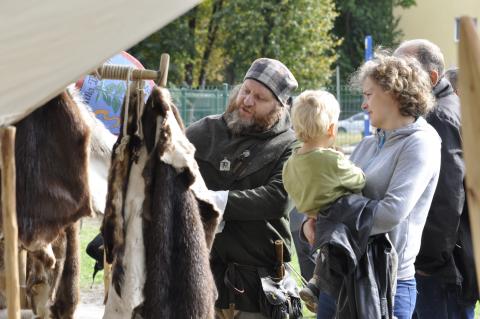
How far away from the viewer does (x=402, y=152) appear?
3.30 meters

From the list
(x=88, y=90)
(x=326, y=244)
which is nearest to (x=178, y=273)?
(x=326, y=244)

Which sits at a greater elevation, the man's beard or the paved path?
the man's beard

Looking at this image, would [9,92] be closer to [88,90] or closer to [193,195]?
[193,195]

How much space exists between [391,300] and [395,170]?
483mm

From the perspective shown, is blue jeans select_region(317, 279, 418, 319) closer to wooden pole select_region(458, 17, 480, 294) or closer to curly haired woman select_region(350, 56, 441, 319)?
curly haired woman select_region(350, 56, 441, 319)

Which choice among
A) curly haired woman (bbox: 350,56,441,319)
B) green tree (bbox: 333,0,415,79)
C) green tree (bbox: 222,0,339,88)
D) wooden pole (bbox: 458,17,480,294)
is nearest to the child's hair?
curly haired woman (bbox: 350,56,441,319)

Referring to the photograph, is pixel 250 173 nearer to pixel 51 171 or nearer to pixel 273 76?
pixel 273 76

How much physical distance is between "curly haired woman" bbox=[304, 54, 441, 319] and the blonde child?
0.13 meters

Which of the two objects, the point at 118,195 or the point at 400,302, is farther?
the point at 400,302

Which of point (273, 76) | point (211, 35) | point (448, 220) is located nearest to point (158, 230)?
point (273, 76)

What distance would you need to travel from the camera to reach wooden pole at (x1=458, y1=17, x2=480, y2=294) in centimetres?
147

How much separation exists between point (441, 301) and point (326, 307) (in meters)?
0.76

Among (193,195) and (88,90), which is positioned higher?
(88,90)

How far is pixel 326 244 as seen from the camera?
3.20 m
